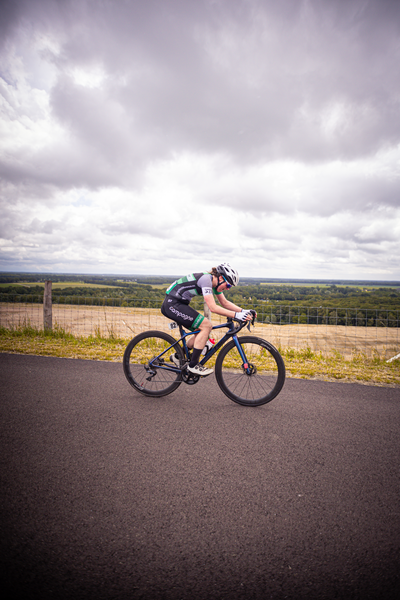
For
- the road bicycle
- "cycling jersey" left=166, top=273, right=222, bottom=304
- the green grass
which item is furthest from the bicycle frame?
the green grass

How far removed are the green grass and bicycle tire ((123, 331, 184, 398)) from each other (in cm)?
204

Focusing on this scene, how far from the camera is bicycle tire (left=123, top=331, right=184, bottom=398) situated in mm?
4555

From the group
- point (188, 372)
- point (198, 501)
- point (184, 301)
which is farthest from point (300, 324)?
point (198, 501)

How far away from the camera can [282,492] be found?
8.10 feet

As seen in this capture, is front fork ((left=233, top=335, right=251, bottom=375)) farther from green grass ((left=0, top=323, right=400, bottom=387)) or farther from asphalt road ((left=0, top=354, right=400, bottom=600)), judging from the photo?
green grass ((left=0, top=323, right=400, bottom=387))

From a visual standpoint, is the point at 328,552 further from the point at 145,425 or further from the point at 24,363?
the point at 24,363

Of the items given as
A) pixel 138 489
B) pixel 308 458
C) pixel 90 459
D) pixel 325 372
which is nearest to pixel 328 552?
pixel 308 458

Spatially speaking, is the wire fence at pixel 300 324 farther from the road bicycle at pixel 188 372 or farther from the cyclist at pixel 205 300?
the cyclist at pixel 205 300

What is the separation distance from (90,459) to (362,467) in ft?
8.26

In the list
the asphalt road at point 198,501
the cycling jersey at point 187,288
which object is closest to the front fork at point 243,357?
the asphalt road at point 198,501

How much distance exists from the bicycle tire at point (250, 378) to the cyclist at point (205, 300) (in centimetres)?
30

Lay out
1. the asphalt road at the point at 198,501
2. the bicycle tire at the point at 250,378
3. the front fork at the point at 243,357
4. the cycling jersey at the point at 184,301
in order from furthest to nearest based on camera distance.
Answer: the cycling jersey at the point at 184,301, the front fork at the point at 243,357, the bicycle tire at the point at 250,378, the asphalt road at the point at 198,501

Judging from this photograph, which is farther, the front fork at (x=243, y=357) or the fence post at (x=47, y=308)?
Result: the fence post at (x=47, y=308)

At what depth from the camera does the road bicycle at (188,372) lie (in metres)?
4.35
